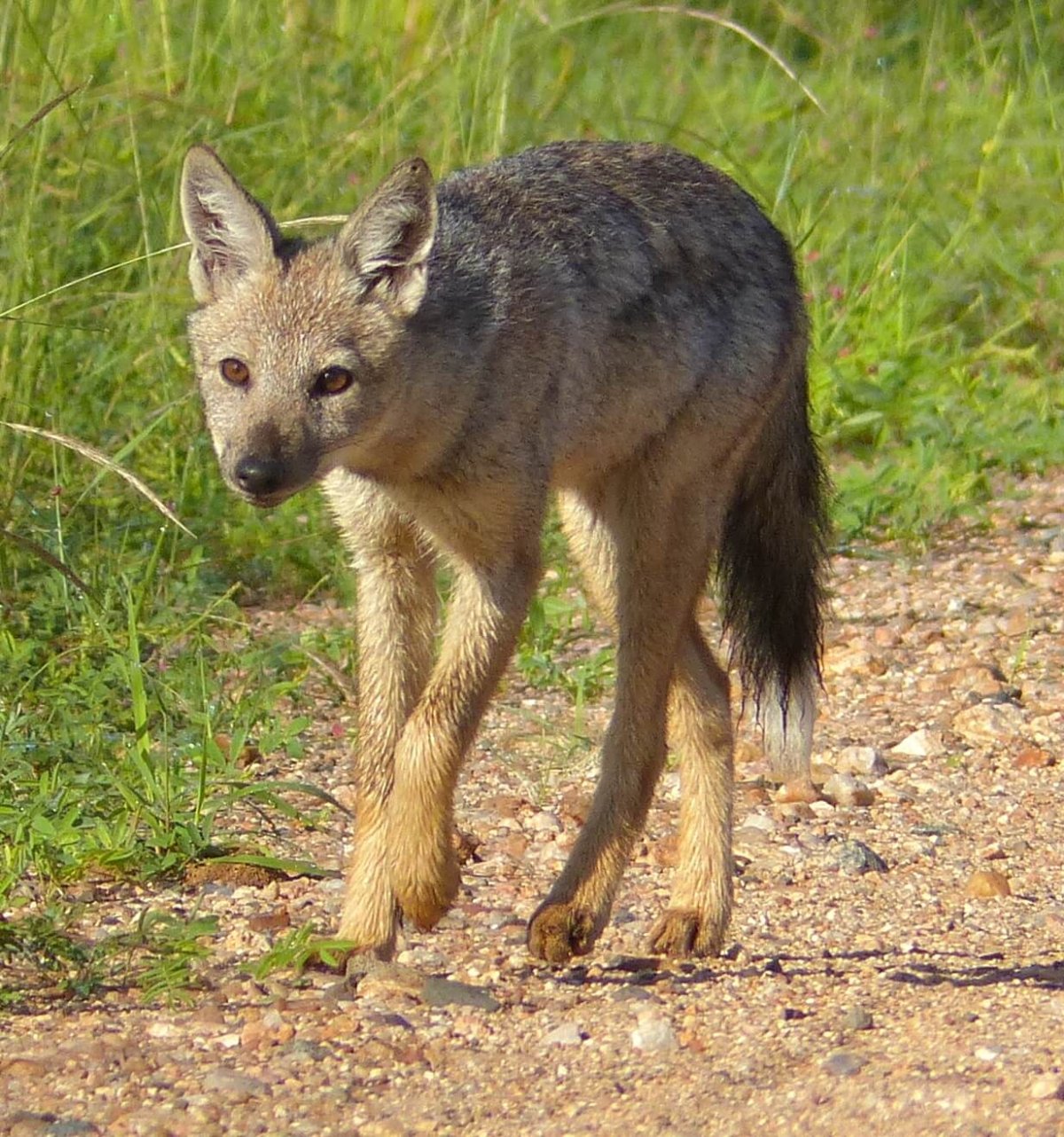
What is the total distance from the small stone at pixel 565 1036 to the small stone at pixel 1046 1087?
0.79 meters

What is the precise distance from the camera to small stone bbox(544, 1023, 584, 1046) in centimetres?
345

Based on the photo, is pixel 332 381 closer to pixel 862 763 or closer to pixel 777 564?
pixel 777 564

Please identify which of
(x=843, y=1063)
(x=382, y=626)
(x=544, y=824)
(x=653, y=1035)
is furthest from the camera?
(x=544, y=824)

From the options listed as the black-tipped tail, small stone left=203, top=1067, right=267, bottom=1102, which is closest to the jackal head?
small stone left=203, top=1067, right=267, bottom=1102

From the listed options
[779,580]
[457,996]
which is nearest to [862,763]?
[779,580]

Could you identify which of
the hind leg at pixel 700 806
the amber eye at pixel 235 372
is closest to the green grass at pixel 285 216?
the amber eye at pixel 235 372

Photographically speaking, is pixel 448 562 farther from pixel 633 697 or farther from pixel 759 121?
pixel 759 121

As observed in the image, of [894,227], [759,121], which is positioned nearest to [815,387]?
[894,227]

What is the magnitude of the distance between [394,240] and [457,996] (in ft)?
4.95

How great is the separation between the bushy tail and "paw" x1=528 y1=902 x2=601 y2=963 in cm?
97

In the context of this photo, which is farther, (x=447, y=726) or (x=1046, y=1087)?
(x=447, y=726)

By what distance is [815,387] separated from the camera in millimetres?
6926

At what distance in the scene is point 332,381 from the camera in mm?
3859

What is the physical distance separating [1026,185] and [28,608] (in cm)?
480
